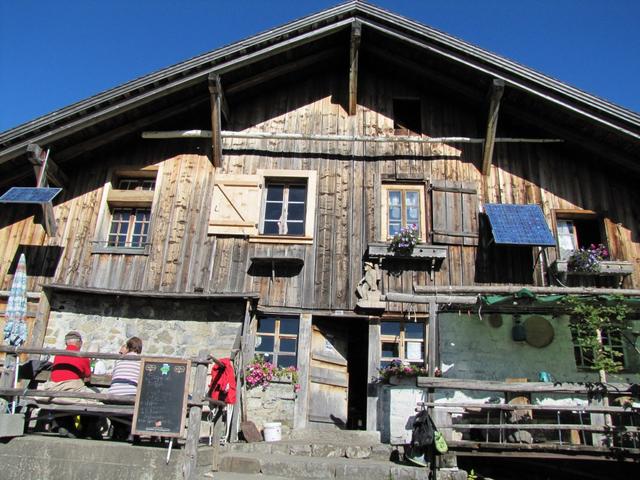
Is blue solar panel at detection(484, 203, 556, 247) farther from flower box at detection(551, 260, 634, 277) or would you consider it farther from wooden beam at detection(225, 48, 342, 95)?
wooden beam at detection(225, 48, 342, 95)

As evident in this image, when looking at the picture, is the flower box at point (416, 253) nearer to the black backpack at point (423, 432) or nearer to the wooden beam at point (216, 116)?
the black backpack at point (423, 432)

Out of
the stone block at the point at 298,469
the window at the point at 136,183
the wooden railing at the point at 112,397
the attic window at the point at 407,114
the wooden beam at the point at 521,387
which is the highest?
the attic window at the point at 407,114

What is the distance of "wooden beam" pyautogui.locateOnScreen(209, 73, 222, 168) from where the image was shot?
34.1 feet

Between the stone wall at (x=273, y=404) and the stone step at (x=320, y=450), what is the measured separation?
1024 mm

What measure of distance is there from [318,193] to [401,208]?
166cm

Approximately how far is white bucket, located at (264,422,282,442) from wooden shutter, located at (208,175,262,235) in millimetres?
3569

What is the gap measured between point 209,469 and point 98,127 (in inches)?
284

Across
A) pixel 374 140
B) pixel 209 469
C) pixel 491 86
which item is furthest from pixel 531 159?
pixel 209 469

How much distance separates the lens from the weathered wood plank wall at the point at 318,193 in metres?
10.1

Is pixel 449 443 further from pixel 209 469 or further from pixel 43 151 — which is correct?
pixel 43 151

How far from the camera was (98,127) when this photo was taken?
10.8 meters

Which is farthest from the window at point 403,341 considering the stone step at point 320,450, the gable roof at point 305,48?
the gable roof at point 305,48

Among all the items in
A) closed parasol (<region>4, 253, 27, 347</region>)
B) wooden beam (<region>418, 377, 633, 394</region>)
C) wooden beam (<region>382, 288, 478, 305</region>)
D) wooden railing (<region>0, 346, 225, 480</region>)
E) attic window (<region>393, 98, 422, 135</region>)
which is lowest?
wooden railing (<region>0, 346, 225, 480</region>)

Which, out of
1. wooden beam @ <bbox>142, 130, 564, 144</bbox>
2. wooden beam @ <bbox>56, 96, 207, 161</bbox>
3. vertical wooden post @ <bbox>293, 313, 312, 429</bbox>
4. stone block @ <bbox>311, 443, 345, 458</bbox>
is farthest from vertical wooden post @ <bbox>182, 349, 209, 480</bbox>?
wooden beam @ <bbox>56, 96, 207, 161</bbox>
